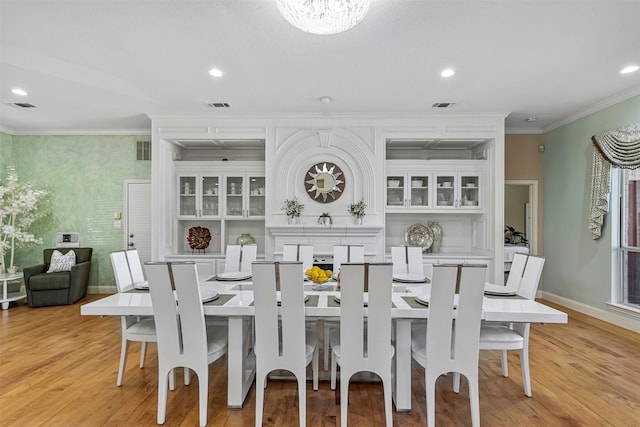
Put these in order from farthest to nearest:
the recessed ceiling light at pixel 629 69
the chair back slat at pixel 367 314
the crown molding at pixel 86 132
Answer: the crown molding at pixel 86 132 < the recessed ceiling light at pixel 629 69 < the chair back slat at pixel 367 314

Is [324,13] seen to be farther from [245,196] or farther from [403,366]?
[245,196]

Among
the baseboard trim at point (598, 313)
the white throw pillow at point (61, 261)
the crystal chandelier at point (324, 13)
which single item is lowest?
the baseboard trim at point (598, 313)

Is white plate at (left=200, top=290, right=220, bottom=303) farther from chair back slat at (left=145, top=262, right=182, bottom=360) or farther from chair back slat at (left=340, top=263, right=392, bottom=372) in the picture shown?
chair back slat at (left=340, top=263, right=392, bottom=372)

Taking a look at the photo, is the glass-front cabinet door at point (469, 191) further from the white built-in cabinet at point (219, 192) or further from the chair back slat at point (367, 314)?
the chair back slat at point (367, 314)

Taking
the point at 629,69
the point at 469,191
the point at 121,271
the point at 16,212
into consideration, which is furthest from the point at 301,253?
the point at 16,212

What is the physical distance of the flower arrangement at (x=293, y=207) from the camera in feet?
16.0

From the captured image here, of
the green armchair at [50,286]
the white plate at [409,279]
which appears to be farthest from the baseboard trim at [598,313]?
the green armchair at [50,286]

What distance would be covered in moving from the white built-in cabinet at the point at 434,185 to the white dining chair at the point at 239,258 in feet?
7.28

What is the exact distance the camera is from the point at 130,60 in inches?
127

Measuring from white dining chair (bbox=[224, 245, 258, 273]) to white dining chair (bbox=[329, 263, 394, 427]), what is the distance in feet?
6.06

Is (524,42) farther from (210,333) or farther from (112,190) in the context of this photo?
(112,190)

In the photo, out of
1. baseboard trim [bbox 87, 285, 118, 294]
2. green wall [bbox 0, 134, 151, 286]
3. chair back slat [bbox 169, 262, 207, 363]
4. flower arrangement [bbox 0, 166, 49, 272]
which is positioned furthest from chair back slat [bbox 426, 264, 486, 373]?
flower arrangement [bbox 0, 166, 49, 272]

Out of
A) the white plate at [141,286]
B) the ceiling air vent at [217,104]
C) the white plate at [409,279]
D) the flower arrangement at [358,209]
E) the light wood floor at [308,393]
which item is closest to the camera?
the light wood floor at [308,393]

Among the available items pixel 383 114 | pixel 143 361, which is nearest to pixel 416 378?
pixel 143 361
